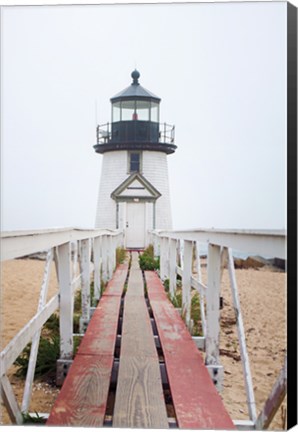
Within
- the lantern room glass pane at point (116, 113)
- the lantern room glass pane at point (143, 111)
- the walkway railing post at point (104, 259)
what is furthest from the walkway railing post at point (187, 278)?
the lantern room glass pane at point (116, 113)

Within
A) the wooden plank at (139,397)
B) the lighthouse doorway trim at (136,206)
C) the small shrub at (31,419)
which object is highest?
the lighthouse doorway trim at (136,206)

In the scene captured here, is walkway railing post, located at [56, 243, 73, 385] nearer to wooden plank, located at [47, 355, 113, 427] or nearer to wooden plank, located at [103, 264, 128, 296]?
wooden plank, located at [47, 355, 113, 427]

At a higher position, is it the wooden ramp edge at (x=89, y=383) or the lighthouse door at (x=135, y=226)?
the lighthouse door at (x=135, y=226)

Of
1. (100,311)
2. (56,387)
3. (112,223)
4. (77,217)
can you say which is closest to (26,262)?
(112,223)

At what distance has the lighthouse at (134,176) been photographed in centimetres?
1188

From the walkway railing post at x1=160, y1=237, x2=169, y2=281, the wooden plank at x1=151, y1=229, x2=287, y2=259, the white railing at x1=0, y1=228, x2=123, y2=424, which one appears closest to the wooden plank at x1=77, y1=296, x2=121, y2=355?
the white railing at x1=0, y1=228, x2=123, y2=424

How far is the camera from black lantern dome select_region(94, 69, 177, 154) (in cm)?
1153

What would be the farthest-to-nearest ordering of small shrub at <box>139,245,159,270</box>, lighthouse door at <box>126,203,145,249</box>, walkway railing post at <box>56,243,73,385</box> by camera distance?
lighthouse door at <box>126,203,145,249</box>
small shrub at <box>139,245,159,270</box>
walkway railing post at <box>56,243,73,385</box>

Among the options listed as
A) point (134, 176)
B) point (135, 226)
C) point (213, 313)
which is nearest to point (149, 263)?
point (135, 226)

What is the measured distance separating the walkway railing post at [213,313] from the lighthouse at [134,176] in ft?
30.5

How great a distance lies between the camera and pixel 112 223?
485 inches

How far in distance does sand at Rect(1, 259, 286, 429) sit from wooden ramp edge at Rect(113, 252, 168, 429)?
0.51m

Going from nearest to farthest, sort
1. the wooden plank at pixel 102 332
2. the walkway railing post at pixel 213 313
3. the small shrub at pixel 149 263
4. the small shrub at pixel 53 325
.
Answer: the walkway railing post at pixel 213 313
the wooden plank at pixel 102 332
the small shrub at pixel 53 325
the small shrub at pixel 149 263

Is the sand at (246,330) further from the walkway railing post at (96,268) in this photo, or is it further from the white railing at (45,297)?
the walkway railing post at (96,268)
